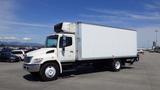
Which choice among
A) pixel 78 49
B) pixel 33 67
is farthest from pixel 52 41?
pixel 33 67

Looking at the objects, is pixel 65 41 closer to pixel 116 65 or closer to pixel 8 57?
pixel 116 65

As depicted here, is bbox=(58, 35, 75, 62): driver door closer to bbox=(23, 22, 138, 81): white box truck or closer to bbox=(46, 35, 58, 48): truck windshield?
bbox=(23, 22, 138, 81): white box truck

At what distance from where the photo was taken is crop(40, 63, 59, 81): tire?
1566 centimetres

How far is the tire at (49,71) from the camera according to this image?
15.7 meters

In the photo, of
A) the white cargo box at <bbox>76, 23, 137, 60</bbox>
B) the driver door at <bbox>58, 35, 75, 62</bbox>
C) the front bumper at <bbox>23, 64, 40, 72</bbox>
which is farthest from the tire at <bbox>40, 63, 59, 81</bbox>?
the white cargo box at <bbox>76, 23, 137, 60</bbox>

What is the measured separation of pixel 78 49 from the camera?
18.0 metres

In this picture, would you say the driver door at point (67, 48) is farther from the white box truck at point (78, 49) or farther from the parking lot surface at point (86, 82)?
the parking lot surface at point (86, 82)

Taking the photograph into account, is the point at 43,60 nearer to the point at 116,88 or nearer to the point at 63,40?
→ the point at 63,40

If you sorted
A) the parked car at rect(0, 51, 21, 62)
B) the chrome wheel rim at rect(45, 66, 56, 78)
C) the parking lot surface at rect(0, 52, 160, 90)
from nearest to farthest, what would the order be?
the parking lot surface at rect(0, 52, 160, 90) → the chrome wheel rim at rect(45, 66, 56, 78) → the parked car at rect(0, 51, 21, 62)

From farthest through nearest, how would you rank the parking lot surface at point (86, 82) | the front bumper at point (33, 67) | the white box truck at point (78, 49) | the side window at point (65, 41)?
the side window at point (65, 41) < the white box truck at point (78, 49) < the front bumper at point (33, 67) < the parking lot surface at point (86, 82)

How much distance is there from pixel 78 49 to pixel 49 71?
2920 millimetres

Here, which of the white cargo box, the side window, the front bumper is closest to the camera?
the front bumper

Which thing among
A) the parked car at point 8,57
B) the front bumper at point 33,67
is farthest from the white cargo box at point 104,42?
the parked car at point 8,57

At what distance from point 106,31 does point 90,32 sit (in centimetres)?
206
